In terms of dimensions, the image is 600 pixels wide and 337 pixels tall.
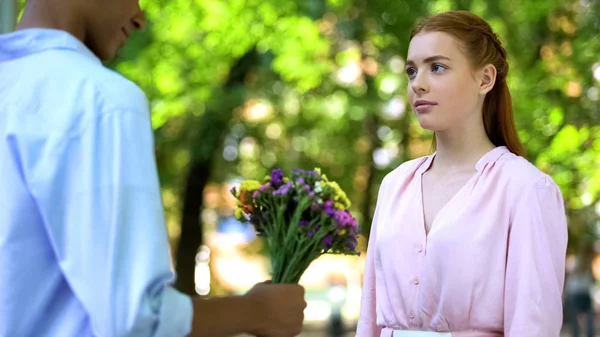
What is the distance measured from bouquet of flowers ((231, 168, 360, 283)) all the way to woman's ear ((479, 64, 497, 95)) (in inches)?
24.0

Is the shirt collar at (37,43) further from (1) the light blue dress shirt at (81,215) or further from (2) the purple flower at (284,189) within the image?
(2) the purple flower at (284,189)

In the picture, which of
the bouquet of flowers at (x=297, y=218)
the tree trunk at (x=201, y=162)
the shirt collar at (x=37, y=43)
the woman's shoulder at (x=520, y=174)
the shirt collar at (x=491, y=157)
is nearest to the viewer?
the shirt collar at (x=37, y=43)

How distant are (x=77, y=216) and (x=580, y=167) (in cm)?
793

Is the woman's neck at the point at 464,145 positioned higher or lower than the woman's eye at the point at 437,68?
lower

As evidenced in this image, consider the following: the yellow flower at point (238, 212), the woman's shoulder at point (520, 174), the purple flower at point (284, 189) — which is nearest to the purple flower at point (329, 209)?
the purple flower at point (284, 189)

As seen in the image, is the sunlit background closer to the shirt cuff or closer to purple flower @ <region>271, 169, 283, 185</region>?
purple flower @ <region>271, 169, 283, 185</region>

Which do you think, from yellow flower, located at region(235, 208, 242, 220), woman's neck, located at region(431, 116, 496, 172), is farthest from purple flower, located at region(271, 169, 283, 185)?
woman's neck, located at region(431, 116, 496, 172)

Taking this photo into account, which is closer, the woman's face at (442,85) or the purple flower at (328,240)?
the purple flower at (328,240)

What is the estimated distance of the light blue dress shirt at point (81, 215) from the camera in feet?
4.41

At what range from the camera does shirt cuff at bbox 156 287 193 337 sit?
138 centimetres

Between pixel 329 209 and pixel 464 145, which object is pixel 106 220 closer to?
pixel 329 209

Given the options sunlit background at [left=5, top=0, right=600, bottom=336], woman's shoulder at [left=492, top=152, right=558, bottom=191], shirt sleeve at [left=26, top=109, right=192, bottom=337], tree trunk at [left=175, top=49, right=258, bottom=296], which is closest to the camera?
shirt sleeve at [left=26, top=109, right=192, bottom=337]

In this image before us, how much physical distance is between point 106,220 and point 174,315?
172 mm

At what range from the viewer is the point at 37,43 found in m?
1.52
